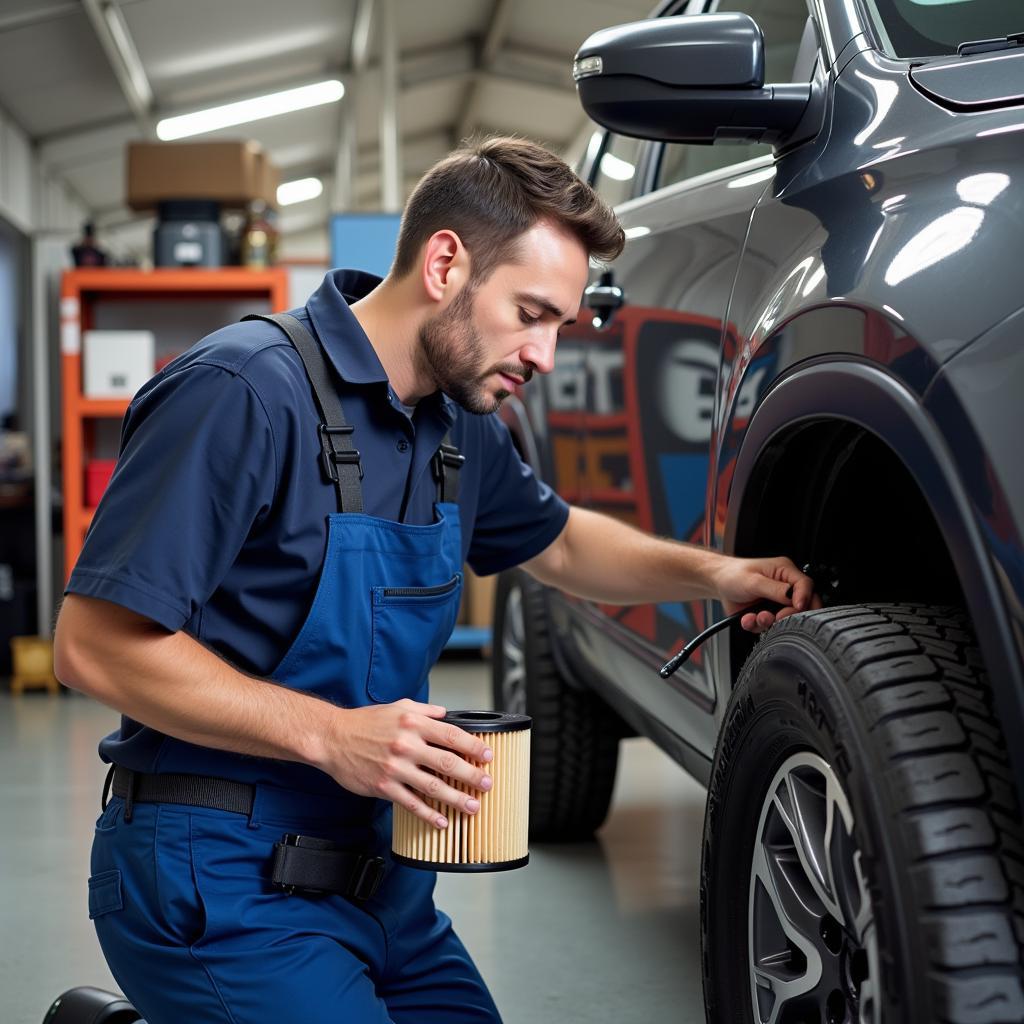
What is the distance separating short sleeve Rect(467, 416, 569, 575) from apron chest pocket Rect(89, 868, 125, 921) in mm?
688

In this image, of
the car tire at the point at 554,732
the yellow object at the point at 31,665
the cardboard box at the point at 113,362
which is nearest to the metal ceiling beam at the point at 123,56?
the cardboard box at the point at 113,362

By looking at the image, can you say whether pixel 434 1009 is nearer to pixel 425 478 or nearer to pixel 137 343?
pixel 425 478

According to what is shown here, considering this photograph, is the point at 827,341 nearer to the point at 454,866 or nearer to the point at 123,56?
the point at 454,866

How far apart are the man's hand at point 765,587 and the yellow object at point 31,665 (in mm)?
4861

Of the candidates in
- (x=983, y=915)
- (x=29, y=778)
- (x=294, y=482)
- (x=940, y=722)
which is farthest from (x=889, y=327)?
(x=29, y=778)

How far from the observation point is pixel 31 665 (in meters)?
5.94

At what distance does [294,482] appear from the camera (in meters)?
1.50

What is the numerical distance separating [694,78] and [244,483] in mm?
621

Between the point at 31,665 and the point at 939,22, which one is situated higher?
the point at 31,665

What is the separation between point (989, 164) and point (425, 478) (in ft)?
2.67

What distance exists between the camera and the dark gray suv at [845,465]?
1.00 meters

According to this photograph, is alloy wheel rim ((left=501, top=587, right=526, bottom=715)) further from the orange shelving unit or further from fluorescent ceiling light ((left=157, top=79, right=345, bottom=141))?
fluorescent ceiling light ((left=157, top=79, right=345, bottom=141))

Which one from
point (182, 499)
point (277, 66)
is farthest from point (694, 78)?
point (277, 66)

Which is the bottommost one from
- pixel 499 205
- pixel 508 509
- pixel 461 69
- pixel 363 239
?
pixel 508 509
